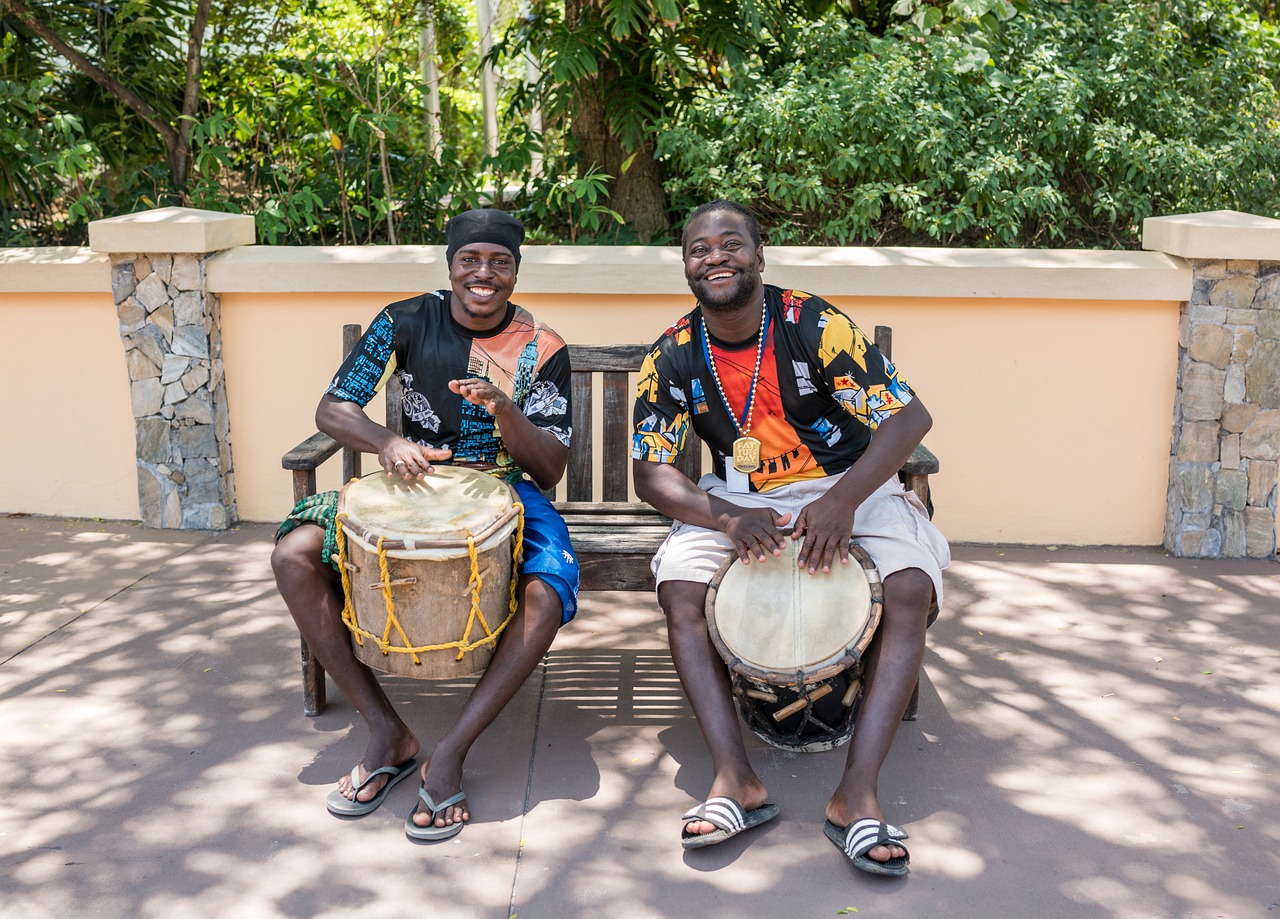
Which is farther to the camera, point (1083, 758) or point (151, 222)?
point (151, 222)

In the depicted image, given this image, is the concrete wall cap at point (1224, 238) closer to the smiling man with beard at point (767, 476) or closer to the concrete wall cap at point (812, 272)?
the concrete wall cap at point (812, 272)

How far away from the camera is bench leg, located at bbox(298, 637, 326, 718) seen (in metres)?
3.61

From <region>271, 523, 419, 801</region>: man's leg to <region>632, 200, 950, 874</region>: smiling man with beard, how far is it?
78cm

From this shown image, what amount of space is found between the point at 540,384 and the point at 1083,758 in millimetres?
1834

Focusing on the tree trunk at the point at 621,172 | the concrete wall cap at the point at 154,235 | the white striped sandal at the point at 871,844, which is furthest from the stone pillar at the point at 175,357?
the white striped sandal at the point at 871,844

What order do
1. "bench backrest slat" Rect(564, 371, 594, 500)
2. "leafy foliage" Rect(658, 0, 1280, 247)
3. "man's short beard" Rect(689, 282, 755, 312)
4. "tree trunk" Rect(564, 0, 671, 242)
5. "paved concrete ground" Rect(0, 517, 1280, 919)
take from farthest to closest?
"tree trunk" Rect(564, 0, 671, 242), "leafy foliage" Rect(658, 0, 1280, 247), "bench backrest slat" Rect(564, 371, 594, 500), "man's short beard" Rect(689, 282, 755, 312), "paved concrete ground" Rect(0, 517, 1280, 919)

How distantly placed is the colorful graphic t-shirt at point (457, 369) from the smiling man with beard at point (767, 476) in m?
0.30

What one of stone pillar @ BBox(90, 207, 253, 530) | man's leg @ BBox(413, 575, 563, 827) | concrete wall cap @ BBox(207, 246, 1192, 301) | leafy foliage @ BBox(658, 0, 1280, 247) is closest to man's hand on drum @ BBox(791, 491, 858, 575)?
man's leg @ BBox(413, 575, 563, 827)

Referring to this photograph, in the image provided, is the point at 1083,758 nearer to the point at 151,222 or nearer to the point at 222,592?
the point at 222,592

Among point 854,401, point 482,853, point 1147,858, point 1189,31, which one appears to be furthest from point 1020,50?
point 482,853

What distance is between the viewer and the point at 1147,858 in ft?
9.53

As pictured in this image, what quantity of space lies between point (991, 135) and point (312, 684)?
412 centimetres

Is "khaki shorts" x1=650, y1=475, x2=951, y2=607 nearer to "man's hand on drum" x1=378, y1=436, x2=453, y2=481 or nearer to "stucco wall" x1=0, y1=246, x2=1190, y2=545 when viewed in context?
"man's hand on drum" x1=378, y1=436, x2=453, y2=481

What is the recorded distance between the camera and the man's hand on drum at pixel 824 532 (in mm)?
3197
